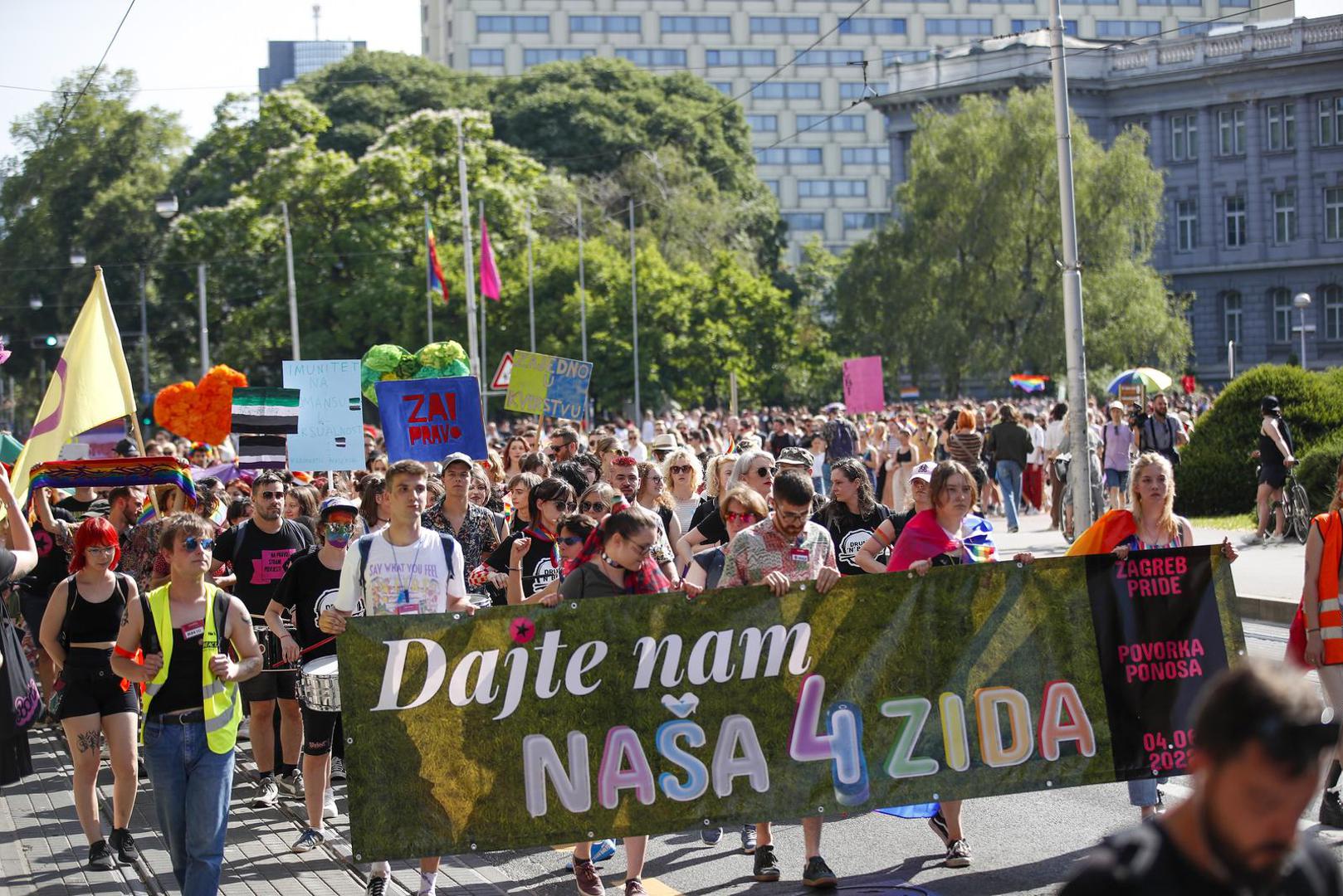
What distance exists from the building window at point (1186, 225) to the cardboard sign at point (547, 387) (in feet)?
213

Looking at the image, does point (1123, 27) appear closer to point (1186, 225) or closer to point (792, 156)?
point (792, 156)

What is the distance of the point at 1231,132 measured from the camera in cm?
7638

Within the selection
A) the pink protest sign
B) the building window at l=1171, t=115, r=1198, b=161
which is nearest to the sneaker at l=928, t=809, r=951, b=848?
the pink protest sign

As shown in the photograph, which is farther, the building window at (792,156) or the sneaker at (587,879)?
the building window at (792,156)

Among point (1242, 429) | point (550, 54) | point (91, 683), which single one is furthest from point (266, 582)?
point (550, 54)

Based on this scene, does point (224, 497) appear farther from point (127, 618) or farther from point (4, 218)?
point (4, 218)

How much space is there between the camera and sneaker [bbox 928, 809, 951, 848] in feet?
23.9

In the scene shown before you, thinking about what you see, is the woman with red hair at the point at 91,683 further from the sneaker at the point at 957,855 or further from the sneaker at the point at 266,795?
the sneaker at the point at 957,855

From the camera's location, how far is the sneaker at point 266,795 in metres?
9.20

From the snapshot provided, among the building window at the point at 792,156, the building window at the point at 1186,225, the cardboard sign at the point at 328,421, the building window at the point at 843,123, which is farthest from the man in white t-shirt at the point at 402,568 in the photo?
the building window at the point at 843,123

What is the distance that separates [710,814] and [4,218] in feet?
211

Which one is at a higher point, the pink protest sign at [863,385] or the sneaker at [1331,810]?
the pink protest sign at [863,385]

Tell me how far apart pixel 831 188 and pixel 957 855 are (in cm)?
11376

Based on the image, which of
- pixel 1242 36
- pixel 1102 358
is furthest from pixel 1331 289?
pixel 1102 358
